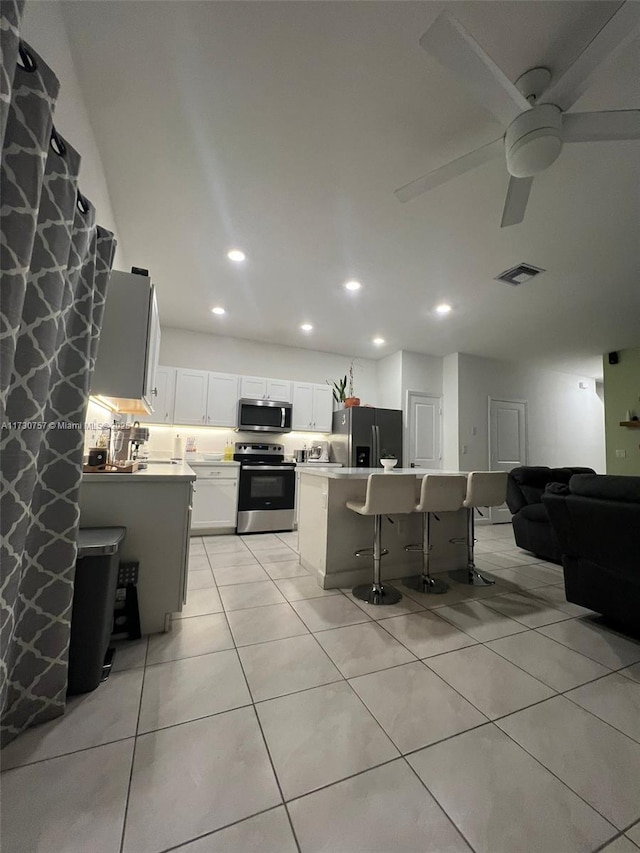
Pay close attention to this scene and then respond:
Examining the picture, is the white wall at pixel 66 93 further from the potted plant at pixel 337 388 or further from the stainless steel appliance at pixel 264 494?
the potted plant at pixel 337 388

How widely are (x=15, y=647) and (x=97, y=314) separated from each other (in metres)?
1.42

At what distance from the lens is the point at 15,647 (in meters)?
1.27

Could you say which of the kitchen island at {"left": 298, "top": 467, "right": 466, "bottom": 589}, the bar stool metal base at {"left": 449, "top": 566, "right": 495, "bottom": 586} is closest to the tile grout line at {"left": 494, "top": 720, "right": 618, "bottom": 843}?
the kitchen island at {"left": 298, "top": 467, "right": 466, "bottom": 589}

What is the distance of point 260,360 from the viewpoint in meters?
5.32

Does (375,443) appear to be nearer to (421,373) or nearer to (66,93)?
(421,373)

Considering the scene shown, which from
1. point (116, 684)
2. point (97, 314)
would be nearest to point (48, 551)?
point (116, 684)

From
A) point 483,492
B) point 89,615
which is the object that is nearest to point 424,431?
point 483,492

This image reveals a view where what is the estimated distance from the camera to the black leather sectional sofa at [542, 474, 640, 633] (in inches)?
68.9

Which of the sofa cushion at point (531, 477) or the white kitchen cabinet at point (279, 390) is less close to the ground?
the white kitchen cabinet at point (279, 390)

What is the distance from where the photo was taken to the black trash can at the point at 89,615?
1.44 meters

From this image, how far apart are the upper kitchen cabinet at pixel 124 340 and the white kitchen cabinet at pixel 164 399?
2.47m

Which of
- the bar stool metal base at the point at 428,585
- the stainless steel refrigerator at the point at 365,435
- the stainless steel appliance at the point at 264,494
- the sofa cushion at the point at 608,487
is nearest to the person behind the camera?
the sofa cushion at the point at 608,487

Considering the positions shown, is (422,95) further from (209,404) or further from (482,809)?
(209,404)

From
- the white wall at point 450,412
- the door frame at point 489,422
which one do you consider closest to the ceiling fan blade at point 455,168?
the white wall at point 450,412
